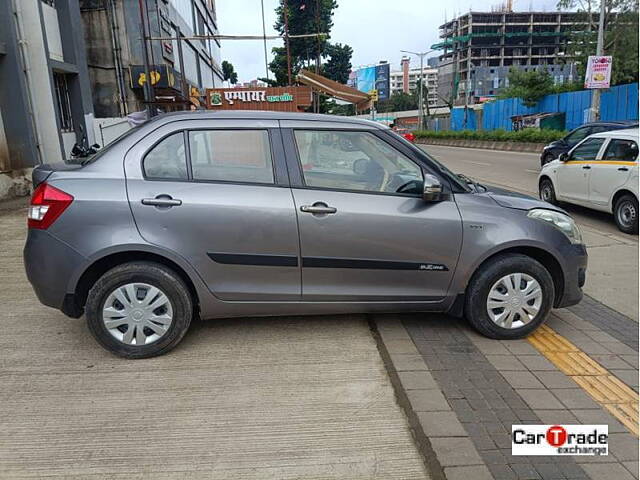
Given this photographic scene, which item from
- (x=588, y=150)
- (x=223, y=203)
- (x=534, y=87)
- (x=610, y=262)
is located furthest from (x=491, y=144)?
(x=223, y=203)

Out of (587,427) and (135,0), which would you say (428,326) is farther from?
(135,0)

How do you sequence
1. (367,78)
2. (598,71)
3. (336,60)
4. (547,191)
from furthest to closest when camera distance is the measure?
(367,78) → (336,60) → (598,71) → (547,191)

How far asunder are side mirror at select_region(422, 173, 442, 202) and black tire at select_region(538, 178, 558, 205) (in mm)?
7051

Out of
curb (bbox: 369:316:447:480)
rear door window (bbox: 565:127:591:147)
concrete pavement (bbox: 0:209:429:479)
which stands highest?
rear door window (bbox: 565:127:591:147)

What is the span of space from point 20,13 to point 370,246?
11.5 m

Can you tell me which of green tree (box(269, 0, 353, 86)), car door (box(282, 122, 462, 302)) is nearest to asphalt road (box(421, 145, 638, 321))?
car door (box(282, 122, 462, 302))

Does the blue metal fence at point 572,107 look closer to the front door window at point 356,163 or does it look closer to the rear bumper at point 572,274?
the rear bumper at point 572,274

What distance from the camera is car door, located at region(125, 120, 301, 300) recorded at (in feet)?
11.2

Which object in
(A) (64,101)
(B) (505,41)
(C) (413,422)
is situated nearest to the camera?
(C) (413,422)

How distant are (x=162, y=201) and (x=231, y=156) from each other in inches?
23.9

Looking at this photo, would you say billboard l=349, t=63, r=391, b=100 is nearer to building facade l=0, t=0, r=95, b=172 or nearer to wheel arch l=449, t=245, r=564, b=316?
building facade l=0, t=0, r=95, b=172

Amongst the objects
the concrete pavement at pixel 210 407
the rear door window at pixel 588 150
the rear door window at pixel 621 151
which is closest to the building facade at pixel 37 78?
the concrete pavement at pixel 210 407

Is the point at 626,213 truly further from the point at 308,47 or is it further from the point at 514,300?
the point at 308,47

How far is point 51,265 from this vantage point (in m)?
3.40
